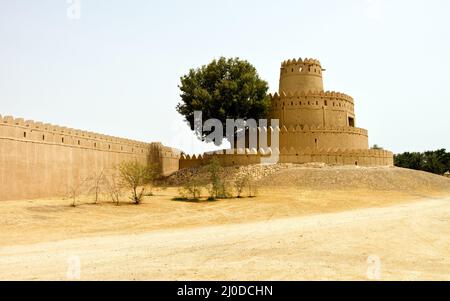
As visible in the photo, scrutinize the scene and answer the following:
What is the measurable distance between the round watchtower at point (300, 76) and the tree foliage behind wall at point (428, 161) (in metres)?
31.4

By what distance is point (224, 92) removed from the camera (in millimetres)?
38750

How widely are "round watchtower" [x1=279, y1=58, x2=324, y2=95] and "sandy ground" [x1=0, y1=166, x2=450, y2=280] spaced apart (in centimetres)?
2581

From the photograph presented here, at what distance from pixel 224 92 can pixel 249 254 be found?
29954 millimetres

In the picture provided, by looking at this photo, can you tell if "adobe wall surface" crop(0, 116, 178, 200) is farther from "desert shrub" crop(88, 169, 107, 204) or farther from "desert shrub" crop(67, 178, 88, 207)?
"desert shrub" crop(88, 169, 107, 204)

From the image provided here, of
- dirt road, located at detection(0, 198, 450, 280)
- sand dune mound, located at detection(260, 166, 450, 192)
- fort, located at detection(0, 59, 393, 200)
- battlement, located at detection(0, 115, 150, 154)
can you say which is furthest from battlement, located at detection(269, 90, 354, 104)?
dirt road, located at detection(0, 198, 450, 280)

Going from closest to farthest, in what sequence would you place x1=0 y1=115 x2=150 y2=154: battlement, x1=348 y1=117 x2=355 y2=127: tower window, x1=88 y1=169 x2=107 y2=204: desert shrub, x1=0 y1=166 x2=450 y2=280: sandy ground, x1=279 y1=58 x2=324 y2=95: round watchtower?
x1=0 y1=166 x2=450 y2=280: sandy ground
x1=0 y1=115 x2=150 y2=154: battlement
x1=88 y1=169 x2=107 y2=204: desert shrub
x1=279 y1=58 x2=324 y2=95: round watchtower
x1=348 y1=117 x2=355 y2=127: tower window

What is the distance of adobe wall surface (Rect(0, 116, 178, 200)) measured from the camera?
1983 cm

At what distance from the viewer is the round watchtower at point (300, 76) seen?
45.7 m

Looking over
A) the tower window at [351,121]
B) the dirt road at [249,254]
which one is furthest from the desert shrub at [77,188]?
the tower window at [351,121]

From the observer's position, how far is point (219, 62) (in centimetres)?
4047

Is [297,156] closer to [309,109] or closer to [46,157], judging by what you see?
[309,109]

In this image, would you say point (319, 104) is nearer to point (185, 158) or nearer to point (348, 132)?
point (348, 132)

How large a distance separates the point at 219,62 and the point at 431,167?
4445cm

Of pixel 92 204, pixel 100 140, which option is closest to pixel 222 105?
pixel 100 140
